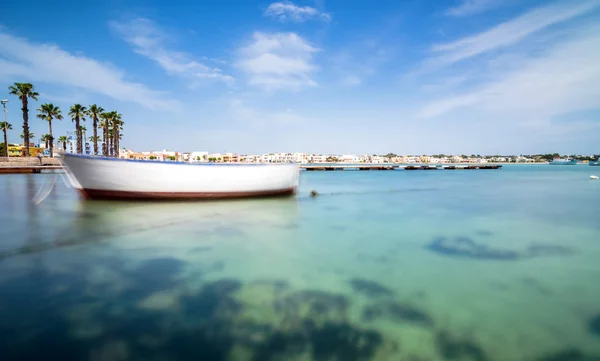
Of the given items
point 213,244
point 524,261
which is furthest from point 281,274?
point 524,261

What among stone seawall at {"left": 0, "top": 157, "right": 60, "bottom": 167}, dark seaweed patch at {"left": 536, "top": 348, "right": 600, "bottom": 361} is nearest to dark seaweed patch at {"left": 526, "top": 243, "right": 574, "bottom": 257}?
dark seaweed patch at {"left": 536, "top": 348, "right": 600, "bottom": 361}

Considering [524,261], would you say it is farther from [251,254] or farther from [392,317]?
[251,254]

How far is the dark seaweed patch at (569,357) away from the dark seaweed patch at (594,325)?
689 mm

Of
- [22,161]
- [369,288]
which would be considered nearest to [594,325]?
[369,288]

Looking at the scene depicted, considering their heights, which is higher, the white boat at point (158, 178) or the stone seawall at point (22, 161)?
the stone seawall at point (22, 161)

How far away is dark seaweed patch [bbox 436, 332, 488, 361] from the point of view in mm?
3270

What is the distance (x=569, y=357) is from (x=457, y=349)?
3.99 ft

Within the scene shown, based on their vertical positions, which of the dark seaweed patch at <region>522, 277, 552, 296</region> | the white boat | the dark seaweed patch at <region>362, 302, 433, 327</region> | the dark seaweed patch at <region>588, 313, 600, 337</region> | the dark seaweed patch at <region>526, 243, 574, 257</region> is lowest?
the dark seaweed patch at <region>526, 243, 574, 257</region>

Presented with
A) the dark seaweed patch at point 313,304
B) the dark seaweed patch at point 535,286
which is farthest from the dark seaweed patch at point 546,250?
the dark seaweed patch at point 313,304

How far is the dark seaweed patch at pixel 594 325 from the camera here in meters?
3.86

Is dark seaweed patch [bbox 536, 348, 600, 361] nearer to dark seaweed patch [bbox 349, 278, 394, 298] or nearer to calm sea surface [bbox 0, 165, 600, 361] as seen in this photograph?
calm sea surface [bbox 0, 165, 600, 361]

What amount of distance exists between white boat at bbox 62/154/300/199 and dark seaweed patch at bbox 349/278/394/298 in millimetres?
11261

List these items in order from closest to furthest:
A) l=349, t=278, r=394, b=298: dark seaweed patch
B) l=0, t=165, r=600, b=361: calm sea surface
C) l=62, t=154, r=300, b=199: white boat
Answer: l=0, t=165, r=600, b=361: calm sea surface < l=349, t=278, r=394, b=298: dark seaweed patch < l=62, t=154, r=300, b=199: white boat

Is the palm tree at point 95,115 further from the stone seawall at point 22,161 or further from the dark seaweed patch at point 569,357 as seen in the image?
the dark seaweed patch at point 569,357
